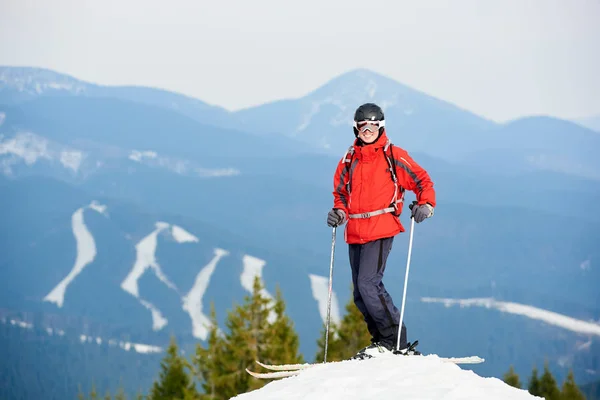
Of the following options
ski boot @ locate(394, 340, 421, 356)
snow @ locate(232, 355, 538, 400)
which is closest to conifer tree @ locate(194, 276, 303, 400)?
ski boot @ locate(394, 340, 421, 356)

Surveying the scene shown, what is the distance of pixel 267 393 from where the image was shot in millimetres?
7863

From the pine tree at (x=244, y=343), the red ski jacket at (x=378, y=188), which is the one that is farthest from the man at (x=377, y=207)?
the pine tree at (x=244, y=343)

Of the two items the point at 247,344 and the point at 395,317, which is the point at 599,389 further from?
the point at 395,317

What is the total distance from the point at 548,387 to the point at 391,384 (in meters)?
42.2

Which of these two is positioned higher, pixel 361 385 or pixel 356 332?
pixel 361 385

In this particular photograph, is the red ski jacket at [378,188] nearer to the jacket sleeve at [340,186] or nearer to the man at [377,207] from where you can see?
the man at [377,207]

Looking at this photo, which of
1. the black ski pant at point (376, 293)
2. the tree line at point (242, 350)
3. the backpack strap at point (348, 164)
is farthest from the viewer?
the tree line at point (242, 350)

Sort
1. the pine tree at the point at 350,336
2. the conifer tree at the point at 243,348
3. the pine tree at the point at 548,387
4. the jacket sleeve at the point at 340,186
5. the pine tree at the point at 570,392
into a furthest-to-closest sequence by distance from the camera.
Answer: the pine tree at the point at 548,387, the pine tree at the point at 570,392, the pine tree at the point at 350,336, the conifer tree at the point at 243,348, the jacket sleeve at the point at 340,186

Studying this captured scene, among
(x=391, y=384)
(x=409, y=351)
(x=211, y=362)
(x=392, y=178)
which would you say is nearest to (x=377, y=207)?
(x=392, y=178)

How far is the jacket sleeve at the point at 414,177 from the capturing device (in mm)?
8930

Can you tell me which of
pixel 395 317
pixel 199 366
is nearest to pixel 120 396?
pixel 199 366

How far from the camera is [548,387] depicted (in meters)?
45.9

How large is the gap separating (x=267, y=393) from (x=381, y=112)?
3.50 m

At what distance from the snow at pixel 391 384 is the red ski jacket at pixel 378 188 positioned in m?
1.55
